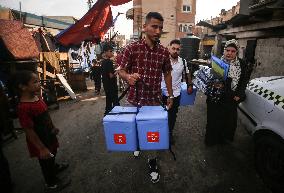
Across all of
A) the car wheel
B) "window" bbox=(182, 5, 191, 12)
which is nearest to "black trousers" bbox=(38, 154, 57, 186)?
the car wheel

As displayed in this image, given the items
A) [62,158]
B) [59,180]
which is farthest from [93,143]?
[59,180]

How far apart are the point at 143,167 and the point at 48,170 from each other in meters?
1.62

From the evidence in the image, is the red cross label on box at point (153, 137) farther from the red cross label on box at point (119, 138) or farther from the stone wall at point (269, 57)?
the stone wall at point (269, 57)

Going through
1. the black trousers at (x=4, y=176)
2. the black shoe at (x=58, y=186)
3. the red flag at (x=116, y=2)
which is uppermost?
the red flag at (x=116, y=2)

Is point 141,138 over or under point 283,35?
under

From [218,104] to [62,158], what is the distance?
335 centimetres

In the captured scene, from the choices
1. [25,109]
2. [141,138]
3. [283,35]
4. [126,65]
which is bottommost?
[141,138]

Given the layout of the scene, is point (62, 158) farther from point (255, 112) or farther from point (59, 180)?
point (255, 112)

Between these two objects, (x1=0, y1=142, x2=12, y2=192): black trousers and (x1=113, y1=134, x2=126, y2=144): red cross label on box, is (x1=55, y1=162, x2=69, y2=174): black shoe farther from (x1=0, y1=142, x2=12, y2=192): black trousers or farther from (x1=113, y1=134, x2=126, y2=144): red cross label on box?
(x1=113, y1=134, x2=126, y2=144): red cross label on box

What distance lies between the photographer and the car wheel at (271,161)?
3.02 metres

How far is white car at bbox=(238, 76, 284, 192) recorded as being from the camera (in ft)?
9.91

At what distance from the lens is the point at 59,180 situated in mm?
3436

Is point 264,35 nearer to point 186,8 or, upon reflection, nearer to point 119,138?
point 119,138

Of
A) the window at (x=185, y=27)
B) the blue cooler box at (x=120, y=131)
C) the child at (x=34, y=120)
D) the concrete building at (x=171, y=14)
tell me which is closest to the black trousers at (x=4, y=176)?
the child at (x=34, y=120)
